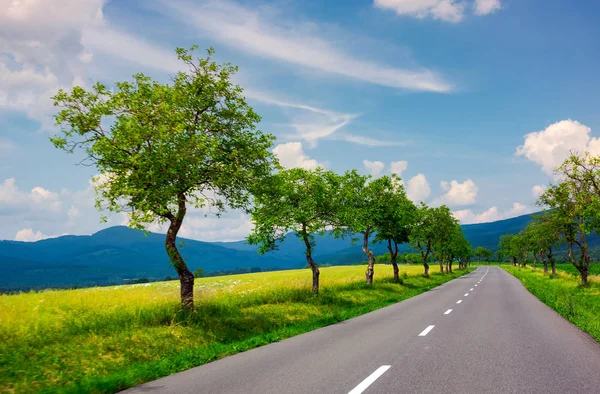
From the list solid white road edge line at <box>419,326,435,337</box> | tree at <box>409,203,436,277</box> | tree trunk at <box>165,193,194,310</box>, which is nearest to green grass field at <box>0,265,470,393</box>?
tree trunk at <box>165,193,194,310</box>

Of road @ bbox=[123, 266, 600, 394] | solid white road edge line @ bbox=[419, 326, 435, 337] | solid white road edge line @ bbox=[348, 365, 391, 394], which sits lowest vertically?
solid white road edge line @ bbox=[419, 326, 435, 337]

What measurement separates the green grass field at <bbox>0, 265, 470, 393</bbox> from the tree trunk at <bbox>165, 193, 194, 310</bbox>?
0.47m

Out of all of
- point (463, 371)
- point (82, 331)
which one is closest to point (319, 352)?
point (463, 371)

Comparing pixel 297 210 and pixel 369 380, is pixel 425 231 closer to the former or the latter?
pixel 297 210

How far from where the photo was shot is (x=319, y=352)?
9203 millimetres

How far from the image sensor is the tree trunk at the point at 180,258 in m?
13.6

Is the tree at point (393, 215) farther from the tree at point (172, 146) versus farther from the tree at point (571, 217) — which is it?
the tree at point (172, 146)

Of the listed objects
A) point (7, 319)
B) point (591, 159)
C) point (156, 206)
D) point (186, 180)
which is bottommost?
point (7, 319)

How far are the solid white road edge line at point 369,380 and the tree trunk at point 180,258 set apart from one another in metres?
8.29

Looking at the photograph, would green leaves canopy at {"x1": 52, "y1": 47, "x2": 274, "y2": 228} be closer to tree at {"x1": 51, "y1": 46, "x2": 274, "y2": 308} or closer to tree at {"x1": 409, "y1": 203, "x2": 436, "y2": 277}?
tree at {"x1": 51, "y1": 46, "x2": 274, "y2": 308}

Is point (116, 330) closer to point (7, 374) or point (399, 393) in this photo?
point (7, 374)

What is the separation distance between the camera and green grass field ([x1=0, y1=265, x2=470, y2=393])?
7.88 meters

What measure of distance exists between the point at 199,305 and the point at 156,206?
4419 millimetres

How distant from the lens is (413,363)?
761 cm
